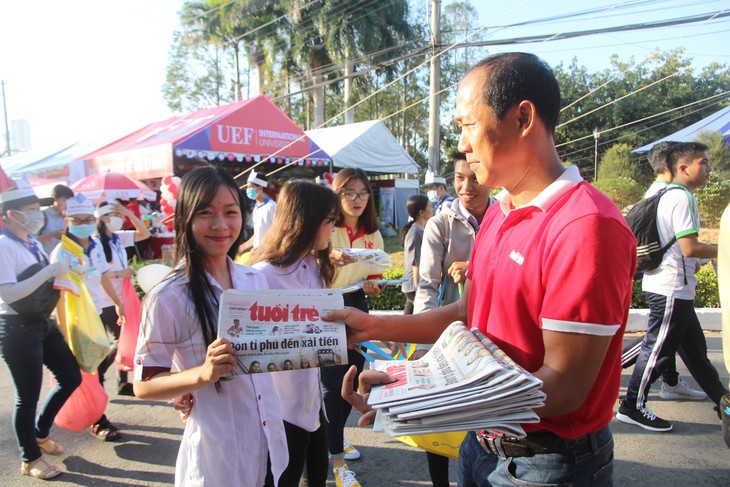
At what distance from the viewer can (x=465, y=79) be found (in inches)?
54.7

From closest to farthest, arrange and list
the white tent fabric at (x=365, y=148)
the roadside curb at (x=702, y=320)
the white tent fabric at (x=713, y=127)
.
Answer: the roadside curb at (x=702, y=320)
the white tent fabric at (x=713, y=127)
the white tent fabric at (x=365, y=148)

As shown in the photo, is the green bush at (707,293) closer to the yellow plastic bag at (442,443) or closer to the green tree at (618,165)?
the yellow plastic bag at (442,443)

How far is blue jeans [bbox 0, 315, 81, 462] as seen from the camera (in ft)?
10.1

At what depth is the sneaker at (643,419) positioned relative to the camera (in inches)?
138

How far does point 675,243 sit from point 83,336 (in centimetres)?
436

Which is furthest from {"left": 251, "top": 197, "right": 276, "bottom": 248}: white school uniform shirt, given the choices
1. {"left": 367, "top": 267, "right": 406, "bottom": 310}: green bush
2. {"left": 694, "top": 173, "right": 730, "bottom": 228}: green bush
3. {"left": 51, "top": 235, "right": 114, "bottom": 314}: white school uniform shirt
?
{"left": 694, "top": 173, "right": 730, "bottom": 228}: green bush

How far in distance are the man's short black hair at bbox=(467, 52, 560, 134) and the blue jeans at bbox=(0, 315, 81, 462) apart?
3.27 m

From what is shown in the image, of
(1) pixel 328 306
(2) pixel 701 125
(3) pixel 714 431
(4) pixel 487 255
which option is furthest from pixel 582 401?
(2) pixel 701 125

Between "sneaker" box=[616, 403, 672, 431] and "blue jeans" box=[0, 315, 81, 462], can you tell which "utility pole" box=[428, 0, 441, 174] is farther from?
"blue jeans" box=[0, 315, 81, 462]

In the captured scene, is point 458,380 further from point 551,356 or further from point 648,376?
point 648,376

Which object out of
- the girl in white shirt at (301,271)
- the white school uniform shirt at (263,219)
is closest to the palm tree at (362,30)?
the white school uniform shirt at (263,219)

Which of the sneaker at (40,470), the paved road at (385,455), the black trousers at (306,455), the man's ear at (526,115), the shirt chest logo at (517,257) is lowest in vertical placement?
the paved road at (385,455)

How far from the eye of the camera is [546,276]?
3.84ft

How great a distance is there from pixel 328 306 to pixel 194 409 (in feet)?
2.23
